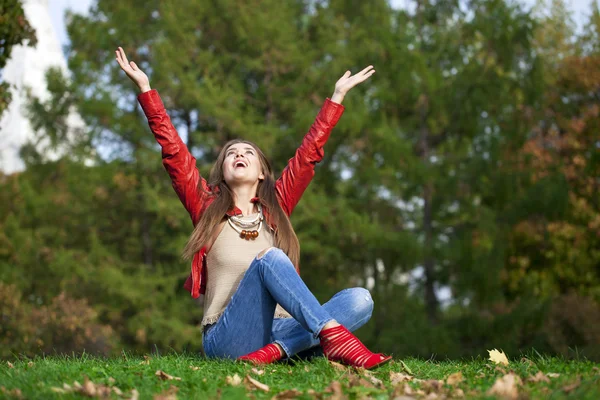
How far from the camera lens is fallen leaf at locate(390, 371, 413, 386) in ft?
11.6

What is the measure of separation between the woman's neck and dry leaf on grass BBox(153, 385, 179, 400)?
177 cm

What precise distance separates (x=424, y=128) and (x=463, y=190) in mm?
1898

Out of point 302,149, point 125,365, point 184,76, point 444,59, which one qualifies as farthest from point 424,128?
point 125,365

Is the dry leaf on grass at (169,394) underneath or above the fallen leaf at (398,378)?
above

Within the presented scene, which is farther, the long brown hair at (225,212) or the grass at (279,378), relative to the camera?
the long brown hair at (225,212)

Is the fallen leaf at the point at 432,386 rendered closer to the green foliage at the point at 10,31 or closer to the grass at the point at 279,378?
the grass at the point at 279,378

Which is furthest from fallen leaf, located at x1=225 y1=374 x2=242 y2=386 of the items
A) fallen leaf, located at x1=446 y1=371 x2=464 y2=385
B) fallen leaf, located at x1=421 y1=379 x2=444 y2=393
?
fallen leaf, located at x1=446 y1=371 x2=464 y2=385

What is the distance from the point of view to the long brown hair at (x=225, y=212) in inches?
176

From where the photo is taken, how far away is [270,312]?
425 centimetres

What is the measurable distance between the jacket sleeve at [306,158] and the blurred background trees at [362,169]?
1076 cm

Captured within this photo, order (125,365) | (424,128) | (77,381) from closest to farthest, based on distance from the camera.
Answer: (77,381), (125,365), (424,128)

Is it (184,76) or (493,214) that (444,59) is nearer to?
(493,214)

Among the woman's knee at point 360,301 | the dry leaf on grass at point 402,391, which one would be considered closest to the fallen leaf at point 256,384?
the dry leaf on grass at point 402,391

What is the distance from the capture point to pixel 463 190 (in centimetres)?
1666
